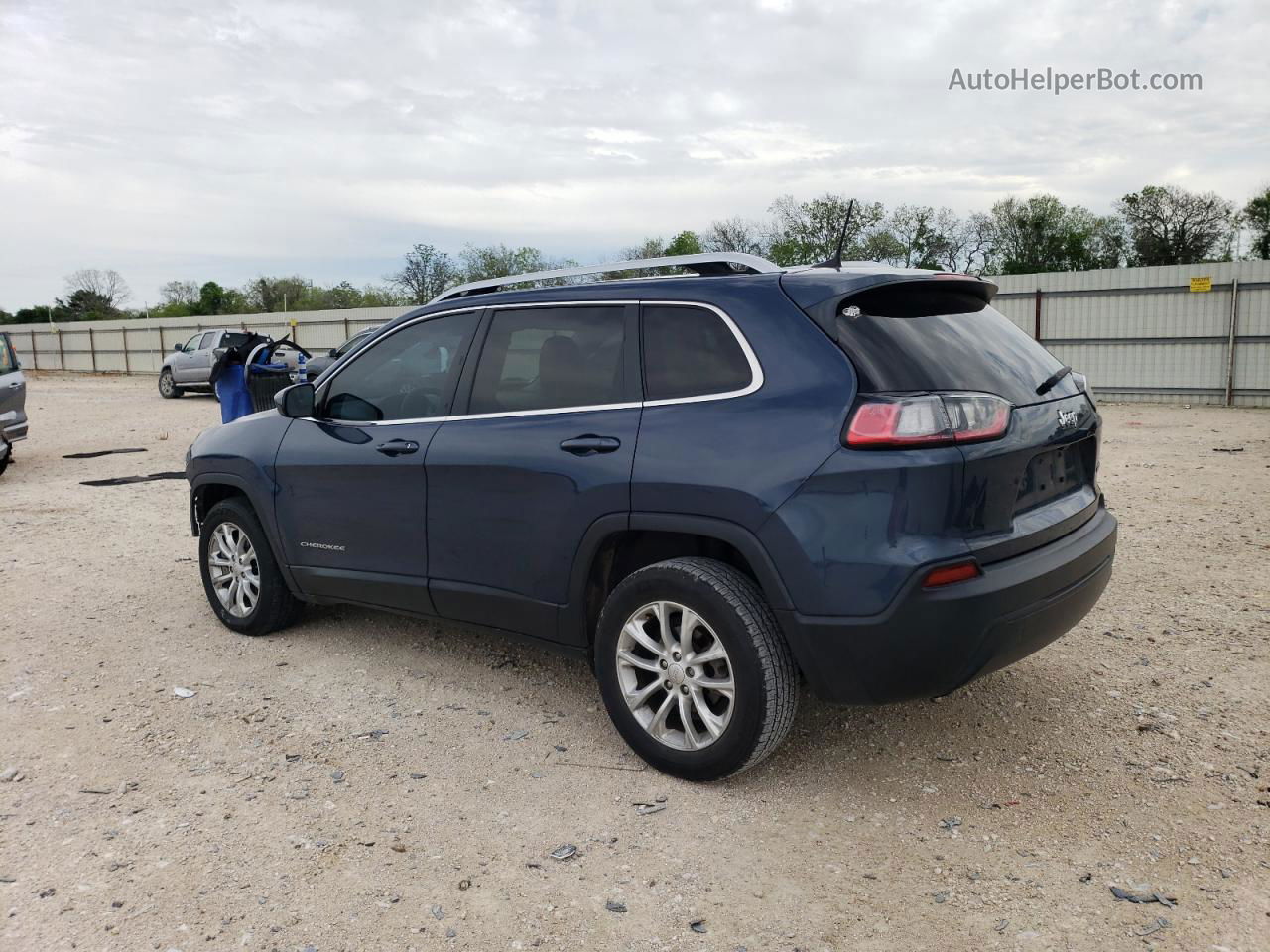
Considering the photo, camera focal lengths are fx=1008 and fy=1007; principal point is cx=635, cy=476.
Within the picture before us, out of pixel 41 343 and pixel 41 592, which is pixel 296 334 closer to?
pixel 41 343

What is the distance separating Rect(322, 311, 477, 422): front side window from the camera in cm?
431

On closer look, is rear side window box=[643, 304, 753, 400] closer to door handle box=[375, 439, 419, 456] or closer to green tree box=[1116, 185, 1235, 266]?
door handle box=[375, 439, 419, 456]

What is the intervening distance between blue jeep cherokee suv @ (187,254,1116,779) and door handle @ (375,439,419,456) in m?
0.01

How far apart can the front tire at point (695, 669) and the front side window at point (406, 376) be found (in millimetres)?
1335

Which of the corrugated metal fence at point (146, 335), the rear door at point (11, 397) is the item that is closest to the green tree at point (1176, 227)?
the corrugated metal fence at point (146, 335)

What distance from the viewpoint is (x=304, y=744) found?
12.9 ft

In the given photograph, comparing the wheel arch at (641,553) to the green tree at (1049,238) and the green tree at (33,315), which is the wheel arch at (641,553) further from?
the green tree at (33,315)

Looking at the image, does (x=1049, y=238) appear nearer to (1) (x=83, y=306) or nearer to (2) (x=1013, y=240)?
(2) (x=1013, y=240)

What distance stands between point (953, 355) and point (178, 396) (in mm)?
27201

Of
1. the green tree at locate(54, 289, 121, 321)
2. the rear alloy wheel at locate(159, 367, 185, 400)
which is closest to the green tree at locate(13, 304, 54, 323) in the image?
the green tree at locate(54, 289, 121, 321)

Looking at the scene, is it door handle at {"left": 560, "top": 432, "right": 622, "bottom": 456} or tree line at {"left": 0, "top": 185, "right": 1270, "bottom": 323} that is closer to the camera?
door handle at {"left": 560, "top": 432, "right": 622, "bottom": 456}

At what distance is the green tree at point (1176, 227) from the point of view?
44719mm

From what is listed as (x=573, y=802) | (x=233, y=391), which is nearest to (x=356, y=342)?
(x=573, y=802)

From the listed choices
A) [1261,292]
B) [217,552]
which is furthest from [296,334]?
[217,552]
